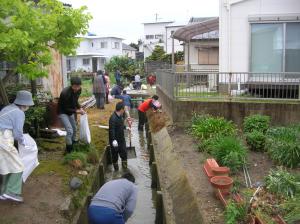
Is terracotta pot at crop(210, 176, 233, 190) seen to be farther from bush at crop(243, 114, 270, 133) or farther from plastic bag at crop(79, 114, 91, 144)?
bush at crop(243, 114, 270, 133)

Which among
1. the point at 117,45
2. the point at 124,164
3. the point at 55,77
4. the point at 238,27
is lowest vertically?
the point at 124,164

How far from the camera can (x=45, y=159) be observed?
10.1m

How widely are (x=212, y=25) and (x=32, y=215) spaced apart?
1800 cm

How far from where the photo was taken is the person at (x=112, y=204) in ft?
18.6

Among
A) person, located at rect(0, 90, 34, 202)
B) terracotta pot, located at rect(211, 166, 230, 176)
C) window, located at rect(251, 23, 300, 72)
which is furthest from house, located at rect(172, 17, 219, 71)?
person, located at rect(0, 90, 34, 202)

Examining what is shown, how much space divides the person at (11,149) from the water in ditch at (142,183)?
2.91m

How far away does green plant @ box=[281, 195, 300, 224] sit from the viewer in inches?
229

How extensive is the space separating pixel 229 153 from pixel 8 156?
4.80 m

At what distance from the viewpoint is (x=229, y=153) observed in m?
9.19

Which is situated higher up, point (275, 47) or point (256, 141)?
point (275, 47)

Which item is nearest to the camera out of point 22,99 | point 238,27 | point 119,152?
point 22,99

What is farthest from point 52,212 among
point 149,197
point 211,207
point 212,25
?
point 212,25

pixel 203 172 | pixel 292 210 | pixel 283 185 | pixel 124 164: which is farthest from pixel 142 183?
pixel 292 210

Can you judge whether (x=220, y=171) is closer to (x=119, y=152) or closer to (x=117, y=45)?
(x=119, y=152)
